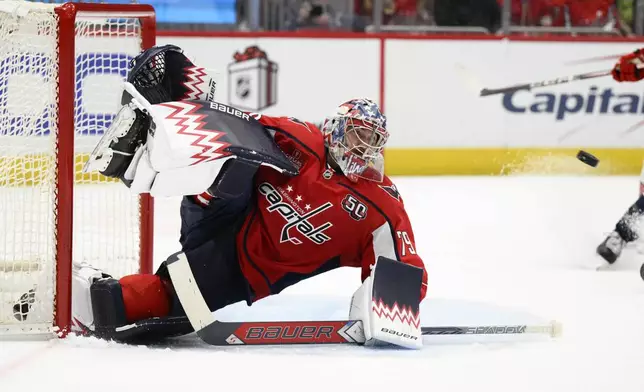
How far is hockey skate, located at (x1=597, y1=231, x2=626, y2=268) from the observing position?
4203 millimetres

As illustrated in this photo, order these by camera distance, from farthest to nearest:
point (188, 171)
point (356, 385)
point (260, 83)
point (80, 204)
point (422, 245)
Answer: point (260, 83) → point (422, 245) → point (80, 204) → point (188, 171) → point (356, 385)

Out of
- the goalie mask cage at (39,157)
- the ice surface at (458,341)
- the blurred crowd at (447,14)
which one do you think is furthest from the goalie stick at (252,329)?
the blurred crowd at (447,14)

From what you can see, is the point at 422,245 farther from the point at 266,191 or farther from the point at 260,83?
the point at 260,83

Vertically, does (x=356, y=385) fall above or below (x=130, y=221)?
below

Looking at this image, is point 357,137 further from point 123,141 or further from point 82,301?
point 82,301

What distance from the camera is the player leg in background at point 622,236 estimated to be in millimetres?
4211

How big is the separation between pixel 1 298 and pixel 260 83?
4.13 m

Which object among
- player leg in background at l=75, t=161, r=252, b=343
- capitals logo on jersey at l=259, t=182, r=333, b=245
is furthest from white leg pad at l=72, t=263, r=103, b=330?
capitals logo on jersey at l=259, t=182, r=333, b=245

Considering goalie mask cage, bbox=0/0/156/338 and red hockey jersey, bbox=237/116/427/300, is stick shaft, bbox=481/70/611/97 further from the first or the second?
goalie mask cage, bbox=0/0/156/338

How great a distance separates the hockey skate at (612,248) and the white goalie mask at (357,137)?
6.11ft

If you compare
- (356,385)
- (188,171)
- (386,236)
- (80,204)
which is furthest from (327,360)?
(80,204)

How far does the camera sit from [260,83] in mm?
6688

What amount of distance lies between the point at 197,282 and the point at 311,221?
36 centimetres

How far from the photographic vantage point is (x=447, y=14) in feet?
22.6
